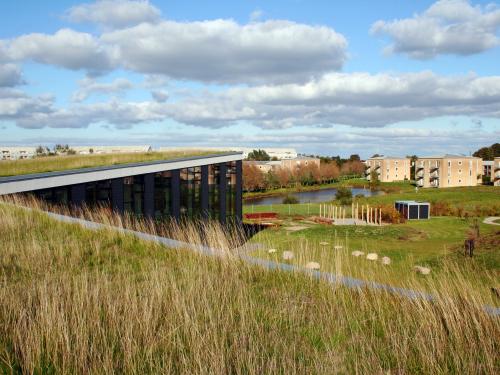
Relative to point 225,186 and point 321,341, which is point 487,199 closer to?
point 225,186

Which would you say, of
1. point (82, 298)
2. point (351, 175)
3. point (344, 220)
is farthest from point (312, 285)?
point (351, 175)

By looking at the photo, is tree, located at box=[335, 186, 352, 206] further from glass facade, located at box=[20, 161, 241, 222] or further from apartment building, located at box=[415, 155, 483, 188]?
apartment building, located at box=[415, 155, 483, 188]

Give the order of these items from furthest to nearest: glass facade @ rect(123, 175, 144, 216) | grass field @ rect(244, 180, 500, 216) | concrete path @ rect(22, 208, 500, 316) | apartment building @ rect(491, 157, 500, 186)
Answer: apartment building @ rect(491, 157, 500, 186) → grass field @ rect(244, 180, 500, 216) → glass facade @ rect(123, 175, 144, 216) → concrete path @ rect(22, 208, 500, 316)

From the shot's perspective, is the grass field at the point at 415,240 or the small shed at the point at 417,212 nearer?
the grass field at the point at 415,240

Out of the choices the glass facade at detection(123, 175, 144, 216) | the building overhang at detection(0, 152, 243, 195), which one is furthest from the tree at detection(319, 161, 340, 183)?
the glass facade at detection(123, 175, 144, 216)

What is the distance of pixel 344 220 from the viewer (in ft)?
124

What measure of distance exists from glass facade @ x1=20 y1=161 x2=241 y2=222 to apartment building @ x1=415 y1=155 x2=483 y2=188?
6340cm

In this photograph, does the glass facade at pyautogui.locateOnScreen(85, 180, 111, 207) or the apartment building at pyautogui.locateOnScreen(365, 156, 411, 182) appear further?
the apartment building at pyautogui.locateOnScreen(365, 156, 411, 182)

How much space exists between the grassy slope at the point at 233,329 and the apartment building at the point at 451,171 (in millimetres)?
79460

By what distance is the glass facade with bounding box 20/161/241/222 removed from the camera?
A: 511 inches

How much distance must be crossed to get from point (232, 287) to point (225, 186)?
17.9 metres

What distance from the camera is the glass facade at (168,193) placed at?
12981 mm

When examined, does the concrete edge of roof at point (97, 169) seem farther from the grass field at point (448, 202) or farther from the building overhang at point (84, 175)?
the grass field at point (448, 202)

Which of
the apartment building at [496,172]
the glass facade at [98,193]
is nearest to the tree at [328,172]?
the apartment building at [496,172]
